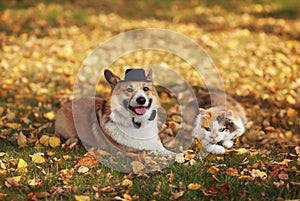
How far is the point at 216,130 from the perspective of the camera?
4.57 meters

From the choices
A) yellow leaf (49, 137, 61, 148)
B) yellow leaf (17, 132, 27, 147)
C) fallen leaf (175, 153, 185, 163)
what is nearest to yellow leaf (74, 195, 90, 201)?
fallen leaf (175, 153, 185, 163)

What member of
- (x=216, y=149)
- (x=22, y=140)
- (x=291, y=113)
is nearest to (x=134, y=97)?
(x=216, y=149)

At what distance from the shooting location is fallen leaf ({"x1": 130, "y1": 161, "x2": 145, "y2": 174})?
3.95m

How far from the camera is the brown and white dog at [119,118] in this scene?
4.30 meters

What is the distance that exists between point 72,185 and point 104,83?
3.50 metres

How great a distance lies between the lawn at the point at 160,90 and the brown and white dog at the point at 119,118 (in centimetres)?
23

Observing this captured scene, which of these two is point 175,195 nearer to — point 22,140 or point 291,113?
point 22,140

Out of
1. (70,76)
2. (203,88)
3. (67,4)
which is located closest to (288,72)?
(203,88)

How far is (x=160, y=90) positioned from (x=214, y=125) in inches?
88.2

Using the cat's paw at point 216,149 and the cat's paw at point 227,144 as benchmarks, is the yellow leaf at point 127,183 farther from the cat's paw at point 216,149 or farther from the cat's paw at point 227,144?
the cat's paw at point 227,144

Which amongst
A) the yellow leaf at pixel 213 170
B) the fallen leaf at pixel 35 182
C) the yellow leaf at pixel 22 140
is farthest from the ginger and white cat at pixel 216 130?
the yellow leaf at pixel 22 140

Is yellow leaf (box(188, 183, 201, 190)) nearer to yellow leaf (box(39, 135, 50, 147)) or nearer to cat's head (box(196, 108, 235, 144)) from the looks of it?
cat's head (box(196, 108, 235, 144))

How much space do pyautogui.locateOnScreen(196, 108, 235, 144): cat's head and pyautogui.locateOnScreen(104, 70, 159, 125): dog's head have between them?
1.85ft

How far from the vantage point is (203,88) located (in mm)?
6895
